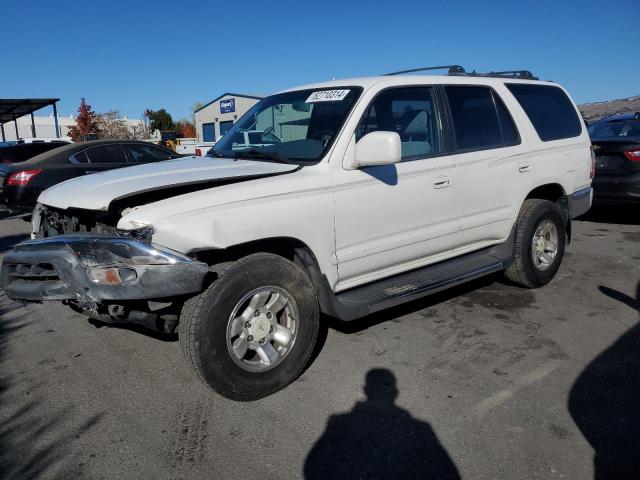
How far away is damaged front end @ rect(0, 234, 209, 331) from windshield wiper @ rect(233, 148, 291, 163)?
3.92 feet

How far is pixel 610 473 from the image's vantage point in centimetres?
248

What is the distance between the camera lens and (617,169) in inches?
304

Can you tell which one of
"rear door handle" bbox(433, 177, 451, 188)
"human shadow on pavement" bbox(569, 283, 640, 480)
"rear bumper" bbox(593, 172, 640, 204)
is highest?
"rear door handle" bbox(433, 177, 451, 188)

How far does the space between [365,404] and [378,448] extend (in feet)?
1.51

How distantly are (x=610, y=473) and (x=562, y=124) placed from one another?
3762mm

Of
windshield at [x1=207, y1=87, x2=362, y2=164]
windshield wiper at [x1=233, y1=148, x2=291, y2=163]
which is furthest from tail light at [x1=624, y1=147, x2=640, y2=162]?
windshield wiper at [x1=233, y1=148, x2=291, y2=163]

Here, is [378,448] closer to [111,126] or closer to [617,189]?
[617,189]

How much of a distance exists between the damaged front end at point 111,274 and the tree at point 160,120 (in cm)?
Answer: 5697

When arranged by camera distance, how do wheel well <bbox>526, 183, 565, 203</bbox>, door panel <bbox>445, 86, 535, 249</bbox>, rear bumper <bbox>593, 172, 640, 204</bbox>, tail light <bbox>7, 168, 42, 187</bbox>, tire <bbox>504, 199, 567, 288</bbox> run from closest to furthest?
Answer: door panel <bbox>445, 86, 535, 249</bbox> → tire <bbox>504, 199, 567, 288</bbox> → wheel well <bbox>526, 183, 565, 203</bbox> → rear bumper <bbox>593, 172, 640, 204</bbox> → tail light <bbox>7, 168, 42, 187</bbox>

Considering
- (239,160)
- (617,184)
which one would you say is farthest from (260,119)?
(617,184)

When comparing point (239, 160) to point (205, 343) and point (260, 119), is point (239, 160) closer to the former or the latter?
point (260, 119)

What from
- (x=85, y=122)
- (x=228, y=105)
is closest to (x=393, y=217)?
(x=228, y=105)

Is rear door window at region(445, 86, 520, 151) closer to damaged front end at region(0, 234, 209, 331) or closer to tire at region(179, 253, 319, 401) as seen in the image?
tire at region(179, 253, 319, 401)

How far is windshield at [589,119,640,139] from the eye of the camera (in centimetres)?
843
